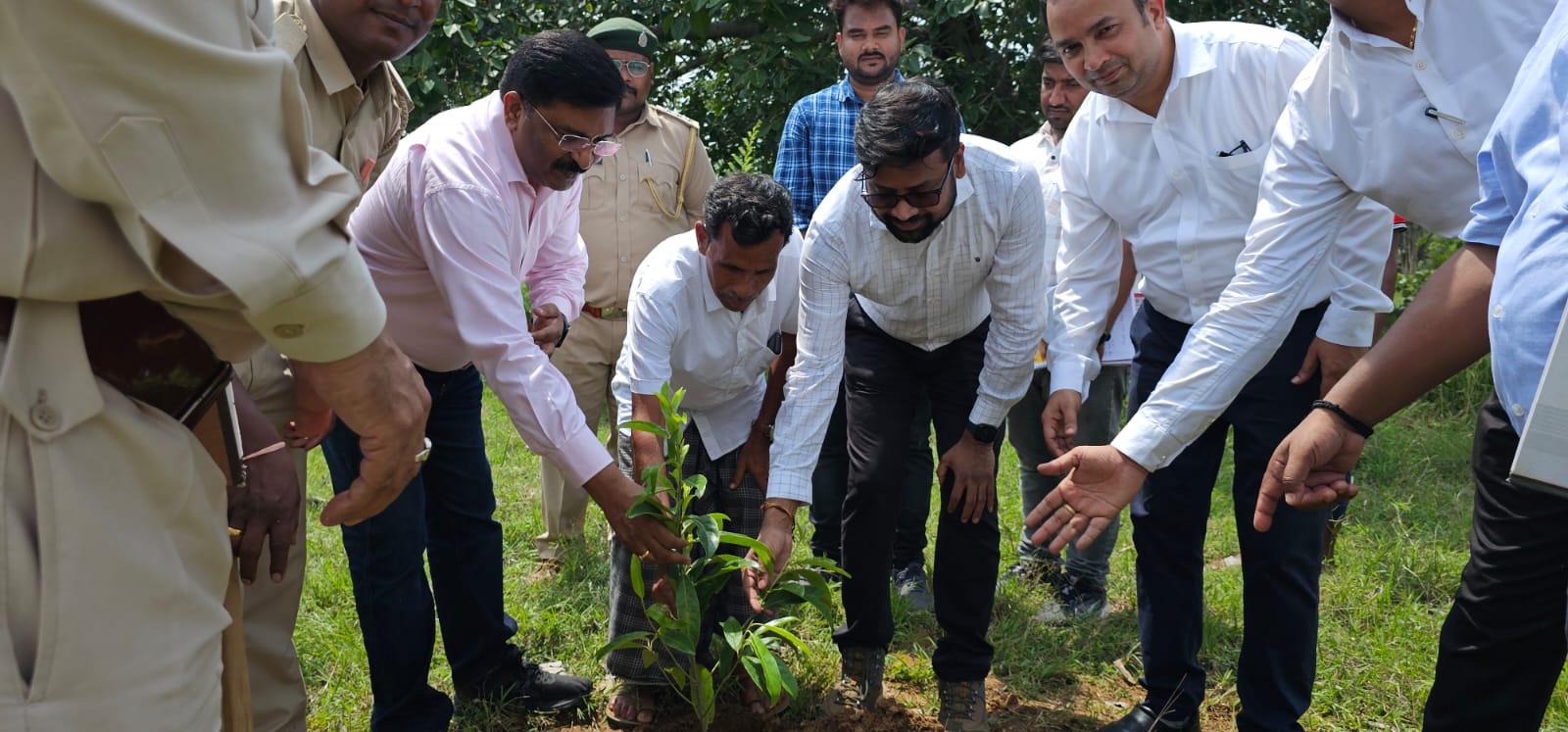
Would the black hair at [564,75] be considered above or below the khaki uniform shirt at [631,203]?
above

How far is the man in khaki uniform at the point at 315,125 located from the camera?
2748mm

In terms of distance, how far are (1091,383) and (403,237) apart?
9.32 ft

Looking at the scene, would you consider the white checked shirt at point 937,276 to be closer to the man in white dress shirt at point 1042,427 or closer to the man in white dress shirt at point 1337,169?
the man in white dress shirt at point 1337,169

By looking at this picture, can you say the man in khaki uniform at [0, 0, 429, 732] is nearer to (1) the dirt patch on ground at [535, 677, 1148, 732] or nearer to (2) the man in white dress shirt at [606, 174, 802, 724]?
(2) the man in white dress shirt at [606, 174, 802, 724]

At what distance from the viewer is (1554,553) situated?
80.5 inches

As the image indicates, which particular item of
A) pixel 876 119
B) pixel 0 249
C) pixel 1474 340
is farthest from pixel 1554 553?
pixel 0 249

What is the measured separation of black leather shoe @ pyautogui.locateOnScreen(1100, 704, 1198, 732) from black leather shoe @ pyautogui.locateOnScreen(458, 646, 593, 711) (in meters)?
1.61

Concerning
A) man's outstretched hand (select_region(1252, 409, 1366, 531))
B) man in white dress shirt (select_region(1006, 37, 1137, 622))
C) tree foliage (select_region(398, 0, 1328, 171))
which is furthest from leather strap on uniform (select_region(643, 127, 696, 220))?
man's outstretched hand (select_region(1252, 409, 1366, 531))

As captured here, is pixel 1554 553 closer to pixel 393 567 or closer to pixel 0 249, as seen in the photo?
pixel 0 249

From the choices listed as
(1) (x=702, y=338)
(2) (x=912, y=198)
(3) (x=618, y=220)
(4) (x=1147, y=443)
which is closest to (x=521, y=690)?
(1) (x=702, y=338)

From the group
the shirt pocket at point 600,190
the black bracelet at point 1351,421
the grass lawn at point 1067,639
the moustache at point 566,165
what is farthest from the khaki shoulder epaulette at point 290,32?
the shirt pocket at point 600,190

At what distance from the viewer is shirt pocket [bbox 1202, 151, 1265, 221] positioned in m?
A: 3.30

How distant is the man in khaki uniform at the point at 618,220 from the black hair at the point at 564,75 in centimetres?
196

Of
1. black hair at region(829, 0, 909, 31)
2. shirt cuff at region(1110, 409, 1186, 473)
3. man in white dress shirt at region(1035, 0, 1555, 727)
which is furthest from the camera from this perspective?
black hair at region(829, 0, 909, 31)
